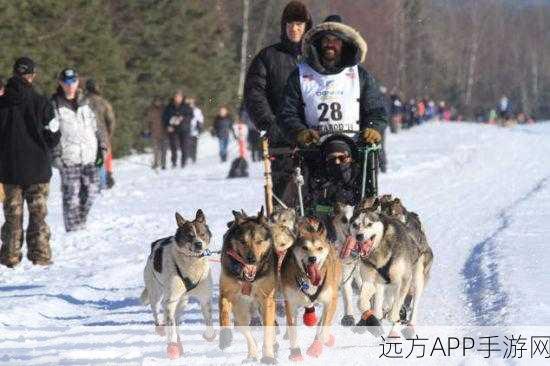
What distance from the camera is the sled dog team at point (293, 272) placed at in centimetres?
599

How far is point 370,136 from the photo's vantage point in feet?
22.8

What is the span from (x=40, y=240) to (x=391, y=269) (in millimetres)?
4727

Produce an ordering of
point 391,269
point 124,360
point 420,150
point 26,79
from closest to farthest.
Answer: point 124,360 → point 391,269 → point 26,79 → point 420,150

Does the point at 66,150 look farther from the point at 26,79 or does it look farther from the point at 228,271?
the point at 228,271

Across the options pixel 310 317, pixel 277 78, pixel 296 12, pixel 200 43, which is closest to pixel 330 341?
pixel 310 317

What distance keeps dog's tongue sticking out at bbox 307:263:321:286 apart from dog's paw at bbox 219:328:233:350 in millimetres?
554

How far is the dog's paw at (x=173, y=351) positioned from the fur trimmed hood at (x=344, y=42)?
2.25 meters

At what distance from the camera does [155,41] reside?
36500 mm

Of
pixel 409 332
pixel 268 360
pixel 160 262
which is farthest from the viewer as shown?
pixel 160 262

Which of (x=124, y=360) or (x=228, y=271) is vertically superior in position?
(x=228, y=271)

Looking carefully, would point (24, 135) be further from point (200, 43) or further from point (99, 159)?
point (200, 43)

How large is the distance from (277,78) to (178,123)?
57.8ft

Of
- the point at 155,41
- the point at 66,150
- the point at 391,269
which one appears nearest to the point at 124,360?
the point at 391,269

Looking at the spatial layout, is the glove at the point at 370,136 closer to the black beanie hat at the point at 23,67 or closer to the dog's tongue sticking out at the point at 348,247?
the dog's tongue sticking out at the point at 348,247
